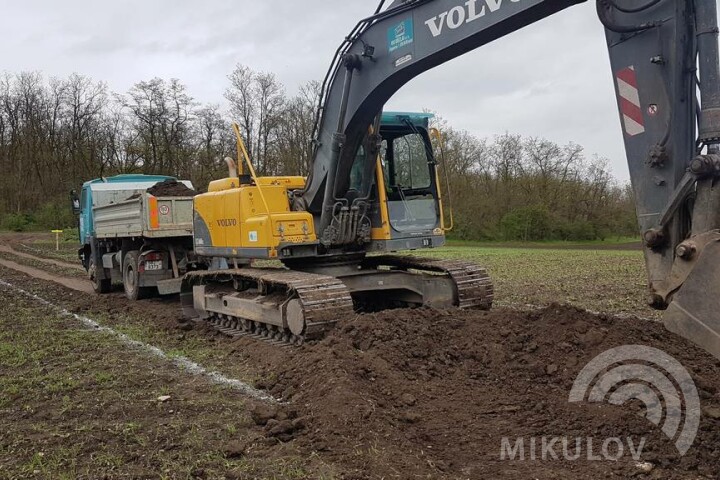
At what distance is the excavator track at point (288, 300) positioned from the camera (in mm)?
6914

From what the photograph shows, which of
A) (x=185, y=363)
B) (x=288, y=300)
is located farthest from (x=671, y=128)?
(x=185, y=363)

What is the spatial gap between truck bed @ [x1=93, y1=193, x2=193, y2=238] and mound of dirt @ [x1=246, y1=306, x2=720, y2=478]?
18.6 ft

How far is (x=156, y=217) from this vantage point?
38.4 feet

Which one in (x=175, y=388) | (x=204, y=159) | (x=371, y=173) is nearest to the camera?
(x=175, y=388)

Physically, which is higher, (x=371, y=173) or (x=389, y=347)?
(x=371, y=173)

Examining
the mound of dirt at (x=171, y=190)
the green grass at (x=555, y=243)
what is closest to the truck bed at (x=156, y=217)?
the mound of dirt at (x=171, y=190)

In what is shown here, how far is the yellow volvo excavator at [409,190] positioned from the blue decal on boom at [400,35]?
19mm

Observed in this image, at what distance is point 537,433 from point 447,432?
61 cm

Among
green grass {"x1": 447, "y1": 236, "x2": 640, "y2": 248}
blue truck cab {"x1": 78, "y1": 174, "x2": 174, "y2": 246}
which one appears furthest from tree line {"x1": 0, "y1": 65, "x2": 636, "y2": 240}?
blue truck cab {"x1": 78, "y1": 174, "x2": 174, "y2": 246}

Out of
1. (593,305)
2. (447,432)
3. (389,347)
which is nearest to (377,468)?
(447,432)

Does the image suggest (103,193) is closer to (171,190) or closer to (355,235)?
(171,190)

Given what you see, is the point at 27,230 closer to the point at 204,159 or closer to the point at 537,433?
the point at 204,159

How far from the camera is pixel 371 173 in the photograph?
7.89m

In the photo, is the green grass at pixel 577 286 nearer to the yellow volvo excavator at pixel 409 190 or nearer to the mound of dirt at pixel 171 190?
the yellow volvo excavator at pixel 409 190
